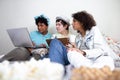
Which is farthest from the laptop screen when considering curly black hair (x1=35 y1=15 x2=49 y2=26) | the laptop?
curly black hair (x1=35 y1=15 x2=49 y2=26)

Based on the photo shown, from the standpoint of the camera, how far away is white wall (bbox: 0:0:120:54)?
2787 mm

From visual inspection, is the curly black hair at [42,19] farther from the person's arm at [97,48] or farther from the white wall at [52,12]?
the person's arm at [97,48]

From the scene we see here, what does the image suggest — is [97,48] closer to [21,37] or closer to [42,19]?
[21,37]

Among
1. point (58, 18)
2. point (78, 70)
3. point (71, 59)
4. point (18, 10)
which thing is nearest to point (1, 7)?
point (18, 10)

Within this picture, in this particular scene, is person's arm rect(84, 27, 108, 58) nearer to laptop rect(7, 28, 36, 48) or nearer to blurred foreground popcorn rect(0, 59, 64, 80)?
laptop rect(7, 28, 36, 48)

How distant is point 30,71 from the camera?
63cm

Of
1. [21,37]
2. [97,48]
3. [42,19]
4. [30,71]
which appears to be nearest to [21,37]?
[21,37]

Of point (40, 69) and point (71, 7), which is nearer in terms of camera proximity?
point (40, 69)

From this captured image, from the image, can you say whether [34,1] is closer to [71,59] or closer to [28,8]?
[28,8]

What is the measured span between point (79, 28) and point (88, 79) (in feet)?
5.47

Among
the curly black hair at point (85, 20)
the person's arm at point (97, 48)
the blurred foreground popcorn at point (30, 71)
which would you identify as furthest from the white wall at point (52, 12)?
the blurred foreground popcorn at point (30, 71)

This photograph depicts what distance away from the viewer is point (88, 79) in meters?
0.63

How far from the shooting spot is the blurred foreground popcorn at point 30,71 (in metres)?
0.61

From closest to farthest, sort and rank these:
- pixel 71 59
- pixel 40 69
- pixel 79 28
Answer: pixel 40 69
pixel 71 59
pixel 79 28
